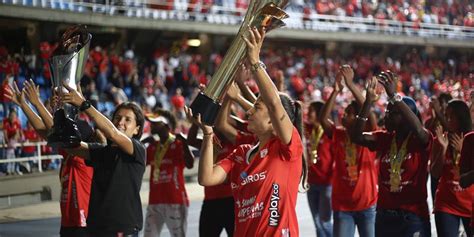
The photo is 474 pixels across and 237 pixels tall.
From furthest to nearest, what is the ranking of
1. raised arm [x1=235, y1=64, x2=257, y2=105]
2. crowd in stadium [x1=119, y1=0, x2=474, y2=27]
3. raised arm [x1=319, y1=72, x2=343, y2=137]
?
1. crowd in stadium [x1=119, y1=0, x2=474, y2=27]
2. raised arm [x1=319, y1=72, x2=343, y2=137]
3. raised arm [x1=235, y1=64, x2=257, y2=105]

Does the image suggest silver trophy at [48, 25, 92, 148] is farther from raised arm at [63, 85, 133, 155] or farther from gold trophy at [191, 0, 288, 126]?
gold trophy at [191, 0, 288, 126]

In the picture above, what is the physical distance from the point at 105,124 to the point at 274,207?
58.4 inches

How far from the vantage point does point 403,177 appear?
709 centimetres

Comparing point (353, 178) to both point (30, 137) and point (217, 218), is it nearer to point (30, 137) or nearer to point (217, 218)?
point (217, 218)

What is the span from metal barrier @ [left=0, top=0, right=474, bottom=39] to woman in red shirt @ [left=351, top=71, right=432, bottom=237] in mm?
16071

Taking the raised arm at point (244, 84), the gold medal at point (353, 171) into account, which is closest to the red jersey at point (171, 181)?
the gold medal at point (353, 171)

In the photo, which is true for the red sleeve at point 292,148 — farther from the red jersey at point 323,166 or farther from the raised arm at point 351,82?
the red jersey at point 323,166

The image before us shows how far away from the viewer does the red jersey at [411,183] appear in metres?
7.04

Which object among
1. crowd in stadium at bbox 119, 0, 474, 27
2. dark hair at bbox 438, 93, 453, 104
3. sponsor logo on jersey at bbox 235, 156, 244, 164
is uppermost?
crowd in stadium at bbox 119, 0, 474, 27

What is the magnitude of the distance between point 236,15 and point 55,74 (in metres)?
23.6

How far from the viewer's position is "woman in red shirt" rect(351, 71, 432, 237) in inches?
275

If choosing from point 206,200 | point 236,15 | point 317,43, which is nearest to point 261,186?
point 206,200

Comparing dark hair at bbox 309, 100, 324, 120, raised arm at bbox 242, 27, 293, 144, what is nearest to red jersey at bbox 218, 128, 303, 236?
raised arm at bbox 242, 27, 293, 144

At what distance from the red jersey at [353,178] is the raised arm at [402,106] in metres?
1.62
